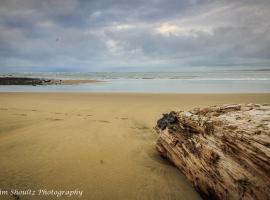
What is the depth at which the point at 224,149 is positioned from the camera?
2.86m

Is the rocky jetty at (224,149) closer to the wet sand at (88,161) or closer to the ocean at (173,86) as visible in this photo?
the wet sand at (88,161)

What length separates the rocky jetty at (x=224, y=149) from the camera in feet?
7.69

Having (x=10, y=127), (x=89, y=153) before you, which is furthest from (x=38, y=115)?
(x=89, y=153)

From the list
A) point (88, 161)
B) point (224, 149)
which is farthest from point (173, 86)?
point (224, 149)

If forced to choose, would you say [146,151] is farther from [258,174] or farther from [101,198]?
[258,174]

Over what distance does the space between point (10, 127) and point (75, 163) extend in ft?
10.1

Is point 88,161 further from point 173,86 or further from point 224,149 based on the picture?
point 173,86

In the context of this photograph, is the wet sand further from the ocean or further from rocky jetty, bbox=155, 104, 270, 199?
the ocean

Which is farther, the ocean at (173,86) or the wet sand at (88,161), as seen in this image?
the ocean at (173,86)

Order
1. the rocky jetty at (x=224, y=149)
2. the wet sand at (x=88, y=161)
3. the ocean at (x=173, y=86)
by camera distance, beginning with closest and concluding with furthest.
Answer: the rocky jetty at (x=224, y=149) < the wet sand at (x=88, y=161) < the ocean at (x=173, y=86)

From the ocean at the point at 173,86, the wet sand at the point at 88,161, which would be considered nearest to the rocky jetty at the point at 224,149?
the wet sand at the point at 88,161

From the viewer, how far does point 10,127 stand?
20.2ft

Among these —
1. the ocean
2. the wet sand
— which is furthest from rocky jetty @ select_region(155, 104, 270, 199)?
the ocean

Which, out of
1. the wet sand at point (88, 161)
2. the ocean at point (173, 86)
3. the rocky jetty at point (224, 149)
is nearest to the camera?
the rocky jetty at point (224, 149)
